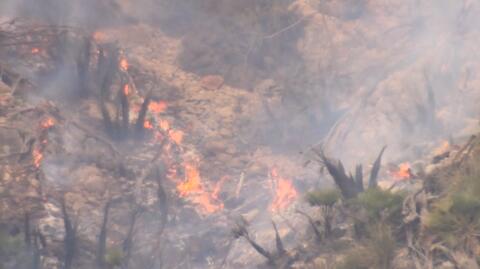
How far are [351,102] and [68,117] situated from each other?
21.8ft

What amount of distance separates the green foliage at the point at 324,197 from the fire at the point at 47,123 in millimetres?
5246

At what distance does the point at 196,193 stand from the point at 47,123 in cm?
309

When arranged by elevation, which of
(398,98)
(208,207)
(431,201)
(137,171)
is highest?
(398,98)

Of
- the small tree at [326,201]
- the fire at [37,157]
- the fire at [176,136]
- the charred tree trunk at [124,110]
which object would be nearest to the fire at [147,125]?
the fire at [176,136]

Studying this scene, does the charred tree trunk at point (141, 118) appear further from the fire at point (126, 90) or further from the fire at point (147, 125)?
the fire at point (126, 90)

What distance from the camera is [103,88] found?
7.96m

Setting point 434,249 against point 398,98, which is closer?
point 434,249

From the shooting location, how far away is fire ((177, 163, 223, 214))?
7988 mm

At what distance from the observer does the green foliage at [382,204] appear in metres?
4.16

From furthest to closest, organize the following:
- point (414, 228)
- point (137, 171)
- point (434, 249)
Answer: point (137, 171), point (414, 228), point (434, 249)

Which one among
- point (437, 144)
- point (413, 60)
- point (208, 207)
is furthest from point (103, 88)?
point (413, 60)

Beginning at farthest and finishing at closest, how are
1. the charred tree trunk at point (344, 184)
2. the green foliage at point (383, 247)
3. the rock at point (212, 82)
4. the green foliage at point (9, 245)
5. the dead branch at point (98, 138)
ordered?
the rock at point (212, 82), the dead branch at point (98, 138), the green foliage at point (9, 245), the charred tree trunk at point (344, 184), the green foliage at point (383, 247)

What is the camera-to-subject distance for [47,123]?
7.61 meters

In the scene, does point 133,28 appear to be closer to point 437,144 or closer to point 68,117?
point 68,117
